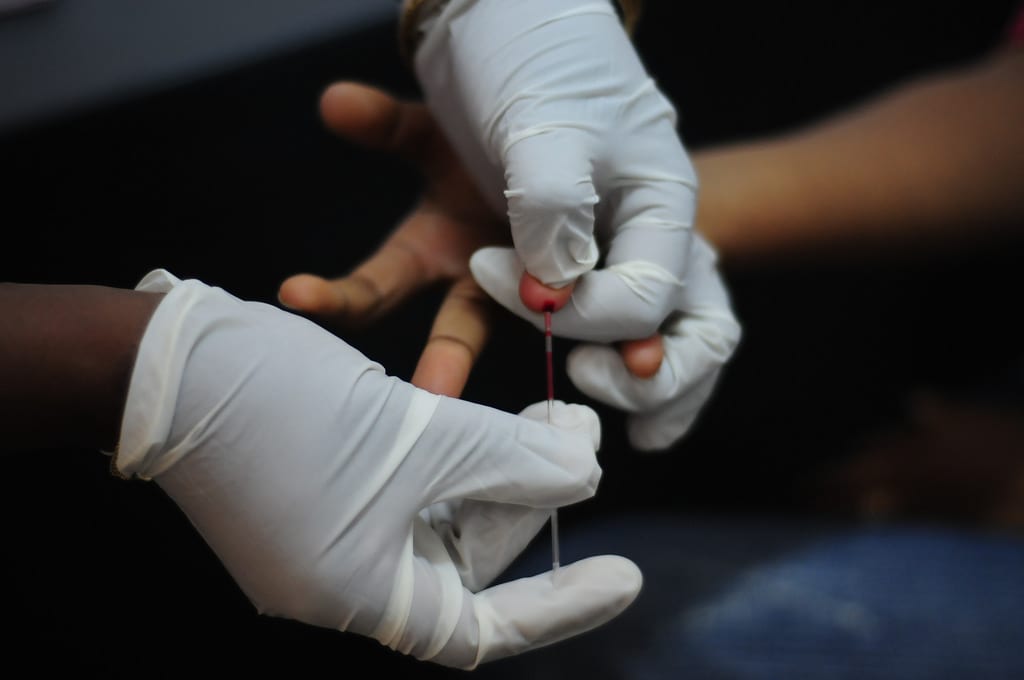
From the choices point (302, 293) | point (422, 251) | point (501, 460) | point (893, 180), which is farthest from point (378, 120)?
point (893, 180)

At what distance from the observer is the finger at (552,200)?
1.73 ft

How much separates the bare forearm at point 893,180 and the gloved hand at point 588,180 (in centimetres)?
33

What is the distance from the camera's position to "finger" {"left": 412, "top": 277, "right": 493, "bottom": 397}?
0.58 m

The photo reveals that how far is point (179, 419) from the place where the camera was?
1.46 ft

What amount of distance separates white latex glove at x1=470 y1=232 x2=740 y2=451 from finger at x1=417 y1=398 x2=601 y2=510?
0.36ft

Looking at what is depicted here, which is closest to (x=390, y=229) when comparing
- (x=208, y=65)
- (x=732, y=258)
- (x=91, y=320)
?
(x=208, y=65)

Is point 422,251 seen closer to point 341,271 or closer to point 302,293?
point 341,271

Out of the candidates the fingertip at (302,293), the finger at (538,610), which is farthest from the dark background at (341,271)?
the finger at (538,610)

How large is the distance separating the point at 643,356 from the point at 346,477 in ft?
0.77

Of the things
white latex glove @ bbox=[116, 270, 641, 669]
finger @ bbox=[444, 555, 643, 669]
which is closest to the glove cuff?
white latex glove @ bbox=[116, 270, 641, 669]

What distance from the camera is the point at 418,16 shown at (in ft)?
2.11

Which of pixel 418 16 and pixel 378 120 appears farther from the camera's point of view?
pixel 378 120

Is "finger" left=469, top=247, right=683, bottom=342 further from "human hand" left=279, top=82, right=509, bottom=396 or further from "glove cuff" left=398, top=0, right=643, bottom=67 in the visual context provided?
"glove cuff" left=398, top=0, right=643, bottom=67

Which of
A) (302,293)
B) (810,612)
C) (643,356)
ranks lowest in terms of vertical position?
(810,612)
